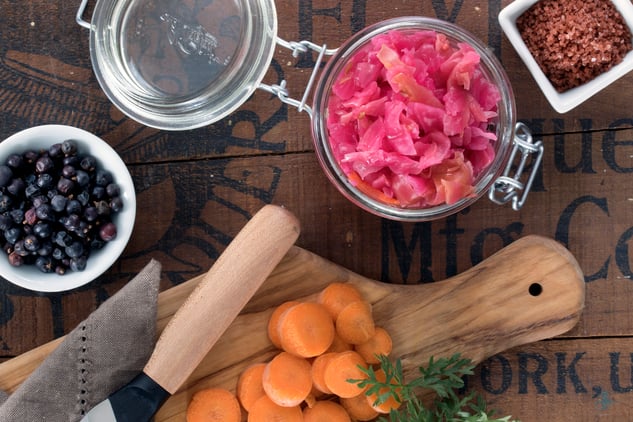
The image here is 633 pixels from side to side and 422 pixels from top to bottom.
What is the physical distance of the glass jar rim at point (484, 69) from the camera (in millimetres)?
947

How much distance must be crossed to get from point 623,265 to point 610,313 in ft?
0.25

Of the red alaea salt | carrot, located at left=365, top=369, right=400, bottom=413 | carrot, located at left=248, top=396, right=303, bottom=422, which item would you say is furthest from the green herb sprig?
the red alaea salt

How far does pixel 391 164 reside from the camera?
2.87 ft

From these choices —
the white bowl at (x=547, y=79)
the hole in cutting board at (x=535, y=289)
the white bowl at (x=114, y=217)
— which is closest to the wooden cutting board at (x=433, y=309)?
the hole in cutting board at (x=535, y=289)

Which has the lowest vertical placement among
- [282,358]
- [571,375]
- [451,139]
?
[571,375]

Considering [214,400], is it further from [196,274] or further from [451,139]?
[451,139]

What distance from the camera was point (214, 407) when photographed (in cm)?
104

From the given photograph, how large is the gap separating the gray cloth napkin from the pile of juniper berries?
8 cm

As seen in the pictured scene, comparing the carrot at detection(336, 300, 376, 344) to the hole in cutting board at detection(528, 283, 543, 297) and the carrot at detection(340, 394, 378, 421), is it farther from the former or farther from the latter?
the hole in cutting board at detection(528, 283, 543, 297)

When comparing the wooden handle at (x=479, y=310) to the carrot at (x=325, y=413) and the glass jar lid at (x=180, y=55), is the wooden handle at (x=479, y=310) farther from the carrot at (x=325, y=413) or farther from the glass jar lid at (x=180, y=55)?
the glass jar lid at (x=180, y=55)

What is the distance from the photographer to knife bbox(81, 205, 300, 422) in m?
0.98

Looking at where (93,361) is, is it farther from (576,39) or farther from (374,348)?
(576,39)

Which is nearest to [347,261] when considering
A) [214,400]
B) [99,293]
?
[214,400]

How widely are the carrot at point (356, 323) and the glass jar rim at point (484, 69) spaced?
15 cm
